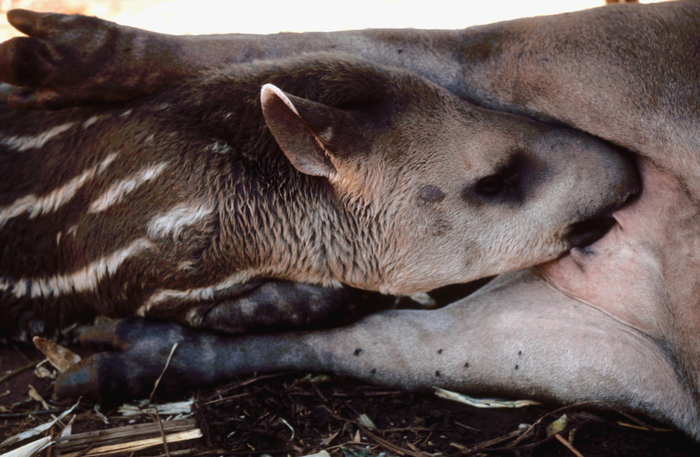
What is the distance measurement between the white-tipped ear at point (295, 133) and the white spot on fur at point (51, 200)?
0.90 meters

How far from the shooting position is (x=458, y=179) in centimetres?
253

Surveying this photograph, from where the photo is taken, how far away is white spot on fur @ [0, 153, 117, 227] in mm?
2707

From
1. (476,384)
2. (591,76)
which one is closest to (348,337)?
(476,384)

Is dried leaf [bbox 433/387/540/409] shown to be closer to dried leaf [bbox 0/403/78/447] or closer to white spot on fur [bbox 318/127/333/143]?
white spot on fur [bbox 318/127/333/143]

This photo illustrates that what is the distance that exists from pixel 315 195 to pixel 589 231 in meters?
1.28

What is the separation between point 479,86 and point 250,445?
1.95m

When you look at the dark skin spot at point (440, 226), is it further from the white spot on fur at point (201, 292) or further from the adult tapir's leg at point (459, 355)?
the white spot on fur at point (201, 292)

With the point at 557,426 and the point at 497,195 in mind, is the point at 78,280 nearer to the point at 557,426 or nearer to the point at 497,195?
the point at 497,195

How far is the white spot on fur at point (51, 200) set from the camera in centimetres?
271

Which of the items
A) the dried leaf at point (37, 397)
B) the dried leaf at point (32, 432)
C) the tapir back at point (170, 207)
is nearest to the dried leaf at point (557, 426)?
the tapir back at point (170, 207)

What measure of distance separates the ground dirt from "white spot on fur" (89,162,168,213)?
91 cm

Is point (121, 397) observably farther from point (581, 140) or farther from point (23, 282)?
point (581, 140)

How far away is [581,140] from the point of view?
2529mm

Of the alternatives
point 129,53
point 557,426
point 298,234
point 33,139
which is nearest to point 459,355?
point 557,426
